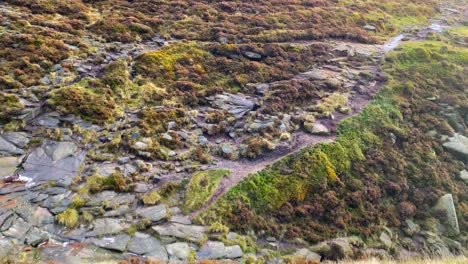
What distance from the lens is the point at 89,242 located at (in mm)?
11344

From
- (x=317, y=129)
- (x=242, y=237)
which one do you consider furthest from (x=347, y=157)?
(x=242, y=237)

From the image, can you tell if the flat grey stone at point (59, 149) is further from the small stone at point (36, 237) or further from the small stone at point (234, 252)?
the small stone at point (234, 252)

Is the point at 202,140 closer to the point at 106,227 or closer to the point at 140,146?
the point at 140,146

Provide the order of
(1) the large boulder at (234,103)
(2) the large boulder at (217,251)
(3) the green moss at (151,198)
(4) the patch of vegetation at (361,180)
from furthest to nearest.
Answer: (1) the large boulder at (234,103) → (4) the patch of vegetation at (361,180) → (3) the green moss at (151,198) → (2) the large boulder at (217,251)

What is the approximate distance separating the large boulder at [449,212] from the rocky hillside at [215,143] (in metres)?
0.06

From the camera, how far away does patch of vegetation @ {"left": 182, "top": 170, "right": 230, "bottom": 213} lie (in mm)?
13695

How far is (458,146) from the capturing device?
19.7 m

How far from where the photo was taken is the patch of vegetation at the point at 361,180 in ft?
46.7

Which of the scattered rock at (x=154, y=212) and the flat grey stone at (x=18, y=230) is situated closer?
the flat grey stone at (x=18, y=230)

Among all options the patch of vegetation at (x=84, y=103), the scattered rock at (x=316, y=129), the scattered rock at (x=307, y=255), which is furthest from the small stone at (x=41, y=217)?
the scattered rock at (x=316, y=129)

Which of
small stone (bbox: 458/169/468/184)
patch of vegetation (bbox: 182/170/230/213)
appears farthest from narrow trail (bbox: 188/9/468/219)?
small stone (bbox: 458/169/468/184)

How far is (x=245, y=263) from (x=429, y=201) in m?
10.1

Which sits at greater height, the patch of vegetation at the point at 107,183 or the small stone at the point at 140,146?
the small stone at the point at 140,146

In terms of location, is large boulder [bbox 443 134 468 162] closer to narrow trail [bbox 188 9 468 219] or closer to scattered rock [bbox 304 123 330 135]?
narrow trail [bbox 188 9 468 219]
